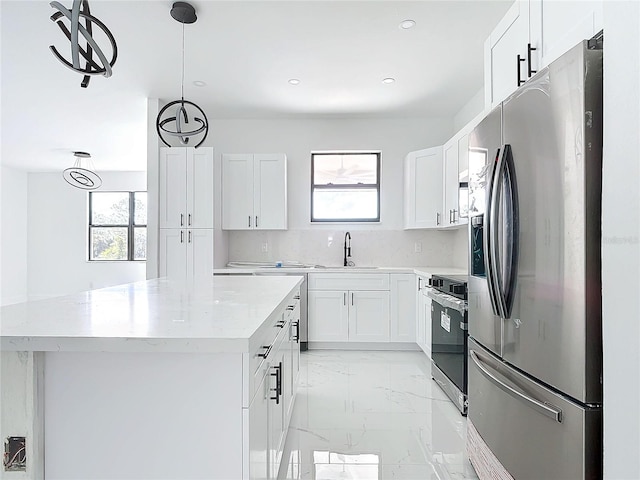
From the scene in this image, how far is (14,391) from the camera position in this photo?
108 centimetres

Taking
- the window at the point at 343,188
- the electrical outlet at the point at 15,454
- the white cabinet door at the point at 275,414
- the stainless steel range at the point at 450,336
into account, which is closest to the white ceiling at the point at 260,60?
the window at the point at 343,188

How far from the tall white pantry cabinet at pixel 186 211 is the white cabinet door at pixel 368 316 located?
165cm

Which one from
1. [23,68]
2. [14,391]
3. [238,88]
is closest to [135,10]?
[238,88]

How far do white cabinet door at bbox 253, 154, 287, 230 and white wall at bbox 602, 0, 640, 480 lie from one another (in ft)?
13.2

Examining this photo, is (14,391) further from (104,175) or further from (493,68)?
(104,175)

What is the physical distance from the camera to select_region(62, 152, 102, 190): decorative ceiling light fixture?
6489 mm

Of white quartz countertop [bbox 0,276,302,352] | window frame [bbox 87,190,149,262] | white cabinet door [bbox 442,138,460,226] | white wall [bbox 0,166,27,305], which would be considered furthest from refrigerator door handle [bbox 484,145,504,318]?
white wall [bbox 0,166,27,305]

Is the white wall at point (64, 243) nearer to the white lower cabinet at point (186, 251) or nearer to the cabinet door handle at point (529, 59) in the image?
the white lower cabinet at point (186, 251)

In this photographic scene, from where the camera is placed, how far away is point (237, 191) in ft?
15.6

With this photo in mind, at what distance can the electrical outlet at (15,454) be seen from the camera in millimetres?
1082

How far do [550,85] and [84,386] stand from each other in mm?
1717

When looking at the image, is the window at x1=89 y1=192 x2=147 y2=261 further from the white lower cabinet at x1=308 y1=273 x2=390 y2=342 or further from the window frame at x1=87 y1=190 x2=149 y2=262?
the white lower cabinet at x1=308 y1=273 x2=390 y2=342

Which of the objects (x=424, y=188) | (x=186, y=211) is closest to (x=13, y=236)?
(x=186, y=211)

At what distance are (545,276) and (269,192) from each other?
3.75 meters
